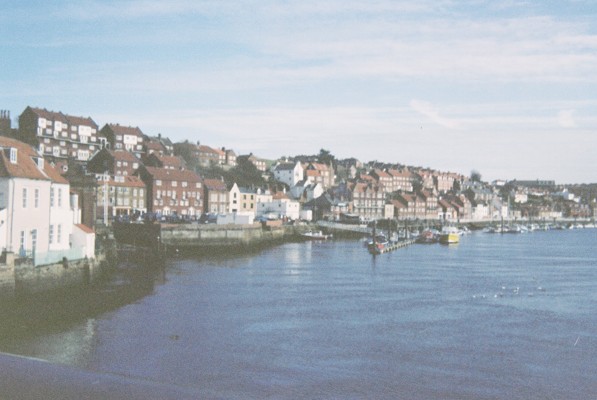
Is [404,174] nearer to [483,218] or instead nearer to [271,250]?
[483,218]

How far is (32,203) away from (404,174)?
15744 cm

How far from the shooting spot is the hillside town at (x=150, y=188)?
3256cm

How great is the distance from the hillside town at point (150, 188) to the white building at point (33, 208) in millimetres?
53

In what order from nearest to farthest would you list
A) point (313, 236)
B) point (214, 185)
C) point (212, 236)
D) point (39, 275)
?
point (39, 275) → point (212, 236) → point (313, 236) → point (214, 185)

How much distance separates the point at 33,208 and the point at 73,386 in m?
25.4

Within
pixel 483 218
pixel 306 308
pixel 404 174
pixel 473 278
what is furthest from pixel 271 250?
pixel 483 218

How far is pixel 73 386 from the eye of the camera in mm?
8852

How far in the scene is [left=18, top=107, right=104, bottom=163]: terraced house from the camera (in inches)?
3848

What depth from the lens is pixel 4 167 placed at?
30.3m

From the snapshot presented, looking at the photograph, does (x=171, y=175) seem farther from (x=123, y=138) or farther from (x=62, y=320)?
(x=62, y=320)

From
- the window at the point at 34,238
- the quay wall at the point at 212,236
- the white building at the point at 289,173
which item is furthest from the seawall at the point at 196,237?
the white building at the point at 289,173

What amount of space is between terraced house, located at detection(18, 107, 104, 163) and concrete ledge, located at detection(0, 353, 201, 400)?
89.2 metres

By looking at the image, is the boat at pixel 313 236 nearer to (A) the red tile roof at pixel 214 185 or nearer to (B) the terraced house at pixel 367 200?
(A) the red tile roof at pixel 214 185

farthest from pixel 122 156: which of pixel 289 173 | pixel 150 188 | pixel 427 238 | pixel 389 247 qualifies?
pixel 289 173
